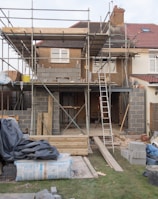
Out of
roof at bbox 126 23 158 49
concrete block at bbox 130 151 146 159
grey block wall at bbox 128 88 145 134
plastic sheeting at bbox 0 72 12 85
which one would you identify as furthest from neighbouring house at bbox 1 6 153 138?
concrete block at bbox 130 151 146 159

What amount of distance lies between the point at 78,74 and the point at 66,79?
4.11 ft

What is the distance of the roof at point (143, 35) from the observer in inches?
795

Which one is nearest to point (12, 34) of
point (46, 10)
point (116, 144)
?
point (46, 10)

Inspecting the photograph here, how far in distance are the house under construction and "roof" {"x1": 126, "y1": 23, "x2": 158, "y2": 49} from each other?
3.21ft

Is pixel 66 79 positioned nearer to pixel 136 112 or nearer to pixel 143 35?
pixel 136 112

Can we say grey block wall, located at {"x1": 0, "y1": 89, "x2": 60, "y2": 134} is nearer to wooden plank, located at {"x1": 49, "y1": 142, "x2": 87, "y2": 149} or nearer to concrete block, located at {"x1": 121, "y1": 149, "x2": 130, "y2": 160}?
wooden plank, located at {"x1": 49, "y1": 142, "x2": 87, "y2": 149}

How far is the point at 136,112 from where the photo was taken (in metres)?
15.2

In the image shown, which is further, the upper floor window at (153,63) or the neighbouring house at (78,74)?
the upper floor window at (153,63)

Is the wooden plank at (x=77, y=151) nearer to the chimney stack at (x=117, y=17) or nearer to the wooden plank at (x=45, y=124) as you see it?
the wooden plank at (x=45, y=124)

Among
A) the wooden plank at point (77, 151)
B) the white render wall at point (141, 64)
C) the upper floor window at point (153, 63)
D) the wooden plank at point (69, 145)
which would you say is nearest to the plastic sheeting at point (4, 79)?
the wooden plank at point (69, 145)

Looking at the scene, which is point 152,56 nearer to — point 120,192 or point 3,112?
point 3,112

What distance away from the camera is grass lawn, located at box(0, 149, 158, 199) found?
600 centimetres

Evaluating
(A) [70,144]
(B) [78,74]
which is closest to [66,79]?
(B) [78,74]

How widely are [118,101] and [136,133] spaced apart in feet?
17.7
